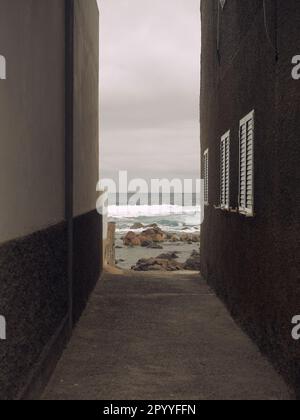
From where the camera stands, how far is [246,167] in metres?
8.36

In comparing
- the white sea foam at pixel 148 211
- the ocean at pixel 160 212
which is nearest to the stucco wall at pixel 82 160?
the ocean at pixel 160 212

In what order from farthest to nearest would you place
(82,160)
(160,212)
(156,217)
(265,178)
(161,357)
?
1. (160,212)
2. (156,217)
3. (82,160)
4. (161,357)
5. (265,178)

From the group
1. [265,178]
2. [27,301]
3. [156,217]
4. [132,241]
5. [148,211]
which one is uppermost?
[265,178]

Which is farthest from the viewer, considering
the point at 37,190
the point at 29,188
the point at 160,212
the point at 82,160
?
the point at 160,212

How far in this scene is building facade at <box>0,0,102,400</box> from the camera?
14.1 feet

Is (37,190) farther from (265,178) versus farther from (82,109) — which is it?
(82,109)

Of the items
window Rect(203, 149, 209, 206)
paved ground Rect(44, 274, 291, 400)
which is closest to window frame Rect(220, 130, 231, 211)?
paved ground Rect(44, 274, 291, 400)

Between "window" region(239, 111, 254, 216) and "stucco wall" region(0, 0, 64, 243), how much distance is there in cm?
248

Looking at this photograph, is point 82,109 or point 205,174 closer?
point 82,109

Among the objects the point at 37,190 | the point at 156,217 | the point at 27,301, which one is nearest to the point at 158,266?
the point at 37,190

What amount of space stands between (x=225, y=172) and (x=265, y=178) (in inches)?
158

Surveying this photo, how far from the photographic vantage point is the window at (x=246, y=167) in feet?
25.3

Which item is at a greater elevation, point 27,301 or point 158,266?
point 27,301

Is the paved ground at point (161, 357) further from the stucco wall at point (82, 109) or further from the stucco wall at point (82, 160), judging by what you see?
the stucco wall at point (82, 109)
